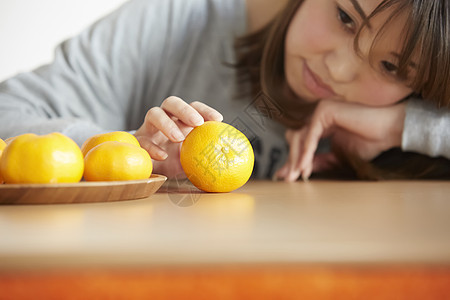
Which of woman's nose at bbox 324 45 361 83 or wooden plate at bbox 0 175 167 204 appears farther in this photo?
woman's nose at bbox 324 45 361 83

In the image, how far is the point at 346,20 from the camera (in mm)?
983

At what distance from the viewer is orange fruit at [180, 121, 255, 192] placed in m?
0.62

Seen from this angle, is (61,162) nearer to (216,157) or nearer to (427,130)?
(216,157)

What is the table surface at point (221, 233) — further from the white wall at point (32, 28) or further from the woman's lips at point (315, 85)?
the white wall at point (32, 28)

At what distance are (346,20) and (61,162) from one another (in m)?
0.75

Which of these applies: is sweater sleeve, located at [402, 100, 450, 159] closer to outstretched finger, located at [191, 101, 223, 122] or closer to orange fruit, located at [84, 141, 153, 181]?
outstretched finger, located at [191, 101, 223, 122]

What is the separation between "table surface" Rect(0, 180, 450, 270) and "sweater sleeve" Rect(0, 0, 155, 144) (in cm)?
70

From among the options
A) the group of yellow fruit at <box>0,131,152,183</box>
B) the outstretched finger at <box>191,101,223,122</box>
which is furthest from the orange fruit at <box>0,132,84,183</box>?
the outstretched finger at <box>191,101,223,122</box>

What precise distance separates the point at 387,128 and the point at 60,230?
910mm

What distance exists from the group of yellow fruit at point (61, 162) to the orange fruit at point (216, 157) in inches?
3.2

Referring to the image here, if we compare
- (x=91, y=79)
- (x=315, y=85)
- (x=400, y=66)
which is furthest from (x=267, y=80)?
(x=91, y=79)

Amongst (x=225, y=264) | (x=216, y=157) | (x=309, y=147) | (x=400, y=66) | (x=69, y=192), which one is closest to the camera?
(x=225, y=264)

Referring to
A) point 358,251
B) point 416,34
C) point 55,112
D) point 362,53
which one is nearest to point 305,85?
point 362,53

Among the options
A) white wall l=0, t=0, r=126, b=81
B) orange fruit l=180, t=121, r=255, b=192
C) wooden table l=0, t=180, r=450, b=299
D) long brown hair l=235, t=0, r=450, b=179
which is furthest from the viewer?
white wall l=0, t=0, r=126, b=81
